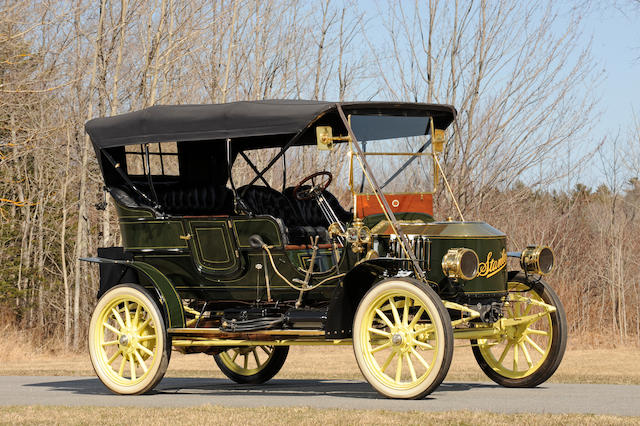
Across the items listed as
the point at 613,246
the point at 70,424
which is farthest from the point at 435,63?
the point at 70,424

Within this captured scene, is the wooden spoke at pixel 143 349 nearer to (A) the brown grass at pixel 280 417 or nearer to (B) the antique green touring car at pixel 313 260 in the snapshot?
(B) the antique green touring car at pixel 313 260

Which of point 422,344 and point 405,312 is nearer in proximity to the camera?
point 422,344

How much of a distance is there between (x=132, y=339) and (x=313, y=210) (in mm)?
2591

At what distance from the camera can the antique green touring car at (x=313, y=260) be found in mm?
9312

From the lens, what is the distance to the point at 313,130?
37.3 feet

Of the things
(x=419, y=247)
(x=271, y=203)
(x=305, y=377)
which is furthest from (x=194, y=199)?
(x=419, y=247)

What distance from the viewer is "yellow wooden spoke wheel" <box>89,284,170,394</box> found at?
1039 cm

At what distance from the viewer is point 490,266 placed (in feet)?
31.5

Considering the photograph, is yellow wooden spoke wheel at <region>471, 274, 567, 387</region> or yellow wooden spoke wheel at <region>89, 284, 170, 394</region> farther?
yellow wooden spoke wheel at <region>89, 284, 170, 394</region>

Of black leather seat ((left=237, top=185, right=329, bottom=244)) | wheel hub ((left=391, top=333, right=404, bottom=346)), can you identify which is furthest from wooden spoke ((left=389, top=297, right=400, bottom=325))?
black leather seat ((left=237, top=185, right=329, bottom=244))

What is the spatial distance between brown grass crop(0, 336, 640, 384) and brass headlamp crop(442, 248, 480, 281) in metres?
3.29

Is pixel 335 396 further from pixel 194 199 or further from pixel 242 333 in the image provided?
pixel 194 199

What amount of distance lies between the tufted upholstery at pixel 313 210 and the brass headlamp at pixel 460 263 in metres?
2.63

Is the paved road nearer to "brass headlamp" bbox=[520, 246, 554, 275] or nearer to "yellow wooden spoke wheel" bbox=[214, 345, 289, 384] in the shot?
"yellow wooden spoke wheel" bbox=[214, 345, 289, 384]
